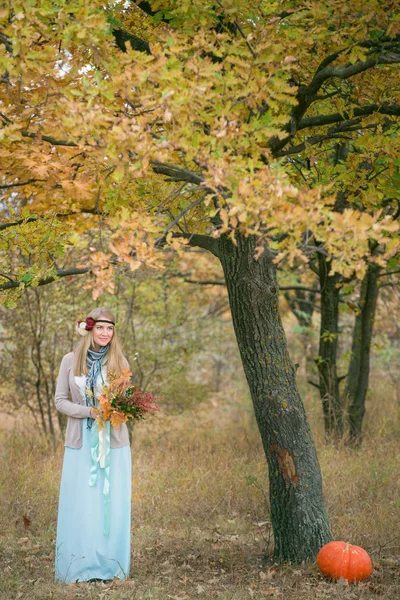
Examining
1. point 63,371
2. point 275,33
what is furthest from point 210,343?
point 275,33

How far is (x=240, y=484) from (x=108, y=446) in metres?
2.39

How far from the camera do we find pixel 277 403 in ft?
15.8

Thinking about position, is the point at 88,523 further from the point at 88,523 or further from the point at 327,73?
the point at 327,73

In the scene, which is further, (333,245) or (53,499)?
(53,499)

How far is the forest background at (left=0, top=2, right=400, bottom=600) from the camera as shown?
3.18 meters

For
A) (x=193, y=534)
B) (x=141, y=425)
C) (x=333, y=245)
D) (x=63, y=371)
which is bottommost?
(x=193, y=534)

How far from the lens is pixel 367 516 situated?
19.4ft

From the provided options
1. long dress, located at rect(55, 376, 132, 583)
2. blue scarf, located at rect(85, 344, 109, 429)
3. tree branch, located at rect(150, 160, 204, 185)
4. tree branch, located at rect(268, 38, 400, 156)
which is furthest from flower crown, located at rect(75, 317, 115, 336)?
tree branch, located at rect(268, 38, 400, 156)

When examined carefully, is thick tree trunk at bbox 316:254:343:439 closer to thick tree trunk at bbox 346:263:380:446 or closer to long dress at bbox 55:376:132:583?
thick tree trunk at bbox 346:263:380:446

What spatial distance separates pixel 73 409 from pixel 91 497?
63 cm

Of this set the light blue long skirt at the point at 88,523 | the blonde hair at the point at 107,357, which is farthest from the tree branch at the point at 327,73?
the light blue long skirt at the point at 88,523

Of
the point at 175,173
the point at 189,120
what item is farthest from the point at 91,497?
the point at 189,120

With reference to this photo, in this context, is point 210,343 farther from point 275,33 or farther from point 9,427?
point 275,33

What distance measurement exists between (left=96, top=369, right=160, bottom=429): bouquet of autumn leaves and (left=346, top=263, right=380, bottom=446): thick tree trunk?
14.9 ft
